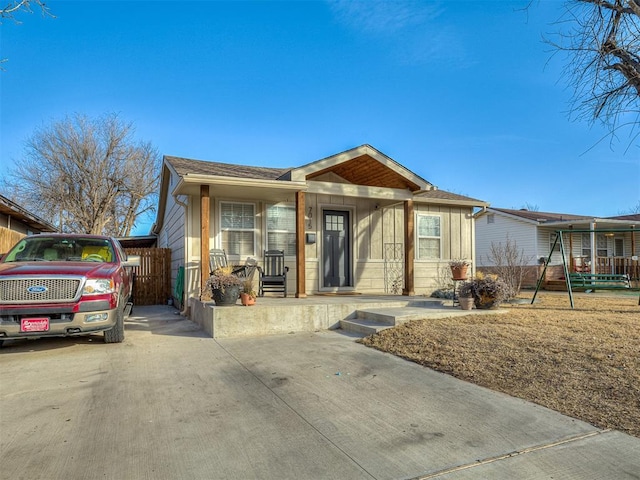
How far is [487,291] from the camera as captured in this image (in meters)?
7.48

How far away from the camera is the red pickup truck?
4777 mm

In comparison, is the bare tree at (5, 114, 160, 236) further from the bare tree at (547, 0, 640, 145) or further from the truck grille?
the bare tree at (547, 0, 640, 145)

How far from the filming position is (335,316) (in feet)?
24.3

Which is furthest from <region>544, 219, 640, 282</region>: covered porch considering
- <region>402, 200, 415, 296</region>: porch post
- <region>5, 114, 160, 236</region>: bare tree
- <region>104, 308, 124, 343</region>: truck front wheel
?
<region>5, 114, 160, 236</region>: bare tree

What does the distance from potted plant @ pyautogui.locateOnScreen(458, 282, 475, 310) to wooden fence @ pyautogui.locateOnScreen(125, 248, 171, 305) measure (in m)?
8.74

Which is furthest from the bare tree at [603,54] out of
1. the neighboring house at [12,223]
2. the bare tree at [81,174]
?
A: the bare tree at [81,174]

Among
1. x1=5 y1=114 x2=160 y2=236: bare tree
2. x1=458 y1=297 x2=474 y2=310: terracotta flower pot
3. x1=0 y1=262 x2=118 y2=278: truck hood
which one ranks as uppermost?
x1=5 y1=114 x2=160 y2=236: bare tree

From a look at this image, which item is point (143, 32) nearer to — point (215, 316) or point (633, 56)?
point (215, 316)

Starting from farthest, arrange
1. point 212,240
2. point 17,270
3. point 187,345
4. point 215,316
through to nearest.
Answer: point 212,240 < point 215,316 < point 187,345 < point 17,270

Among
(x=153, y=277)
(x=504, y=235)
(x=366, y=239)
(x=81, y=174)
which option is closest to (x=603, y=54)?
(x=366, y=239)

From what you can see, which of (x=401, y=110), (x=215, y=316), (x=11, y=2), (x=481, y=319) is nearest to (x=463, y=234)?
(x=401, y=110)

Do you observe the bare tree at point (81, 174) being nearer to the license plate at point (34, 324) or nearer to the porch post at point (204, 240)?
the porch post at point (204, 240)

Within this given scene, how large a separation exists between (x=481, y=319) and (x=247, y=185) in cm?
520

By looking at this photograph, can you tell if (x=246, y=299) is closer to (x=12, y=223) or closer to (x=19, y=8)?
(x=19, y=8)
